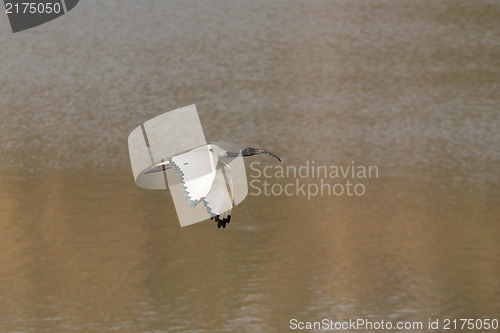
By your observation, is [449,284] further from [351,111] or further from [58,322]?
[351,111]

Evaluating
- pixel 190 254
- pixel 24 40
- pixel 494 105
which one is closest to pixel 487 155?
pixel 494 105

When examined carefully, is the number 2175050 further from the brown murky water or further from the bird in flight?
the bird in flight

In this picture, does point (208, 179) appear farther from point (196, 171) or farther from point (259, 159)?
point (259, 159)

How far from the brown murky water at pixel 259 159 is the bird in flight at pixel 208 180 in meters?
3.28

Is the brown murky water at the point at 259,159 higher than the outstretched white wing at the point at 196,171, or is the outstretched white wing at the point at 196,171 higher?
the outstretched white wing at the point at 196,171

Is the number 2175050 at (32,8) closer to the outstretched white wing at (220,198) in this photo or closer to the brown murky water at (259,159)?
the brown murky water at (259,159)

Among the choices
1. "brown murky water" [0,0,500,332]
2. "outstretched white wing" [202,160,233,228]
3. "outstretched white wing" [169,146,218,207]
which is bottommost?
"brown murky water" [0,0,500,332]

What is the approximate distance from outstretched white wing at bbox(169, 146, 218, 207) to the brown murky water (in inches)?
129

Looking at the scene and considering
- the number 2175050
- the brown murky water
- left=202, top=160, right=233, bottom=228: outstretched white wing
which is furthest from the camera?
the number 2175050

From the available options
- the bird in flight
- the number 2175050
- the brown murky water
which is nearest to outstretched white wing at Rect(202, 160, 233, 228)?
the bird in flight

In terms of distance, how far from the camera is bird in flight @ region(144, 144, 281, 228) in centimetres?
320

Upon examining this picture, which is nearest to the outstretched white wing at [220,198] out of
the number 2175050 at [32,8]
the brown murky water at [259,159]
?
the brown murky water at [259,159]

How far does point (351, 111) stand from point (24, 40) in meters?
6.50

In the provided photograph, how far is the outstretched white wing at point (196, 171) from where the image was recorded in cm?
323
